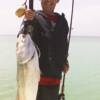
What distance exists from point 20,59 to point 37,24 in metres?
0.37

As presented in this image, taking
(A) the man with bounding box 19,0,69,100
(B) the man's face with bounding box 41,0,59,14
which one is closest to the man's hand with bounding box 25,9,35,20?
(A) the man with bounding box 19,0,69,100

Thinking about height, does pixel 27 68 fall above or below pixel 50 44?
below

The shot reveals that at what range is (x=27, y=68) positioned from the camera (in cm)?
369

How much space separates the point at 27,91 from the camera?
3.73m

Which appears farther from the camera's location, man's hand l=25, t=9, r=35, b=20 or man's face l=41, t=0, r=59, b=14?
man's face l=41, t=0, r=59, b=14

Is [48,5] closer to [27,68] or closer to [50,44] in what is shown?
[50,44]

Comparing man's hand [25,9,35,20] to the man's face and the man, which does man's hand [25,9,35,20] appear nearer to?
the man

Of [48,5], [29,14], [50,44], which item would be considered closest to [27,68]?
[50,44]

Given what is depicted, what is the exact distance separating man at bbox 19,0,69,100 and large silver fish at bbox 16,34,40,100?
138 mm

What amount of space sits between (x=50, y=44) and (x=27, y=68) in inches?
12.8

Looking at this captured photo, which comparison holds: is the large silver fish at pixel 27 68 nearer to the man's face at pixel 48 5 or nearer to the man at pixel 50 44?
the man at pixel 50 44

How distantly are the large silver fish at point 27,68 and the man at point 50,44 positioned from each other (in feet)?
0.45

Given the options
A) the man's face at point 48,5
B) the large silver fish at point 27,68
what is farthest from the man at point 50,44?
the large silver fish at point 27,68

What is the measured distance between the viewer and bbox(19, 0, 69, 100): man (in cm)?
380
